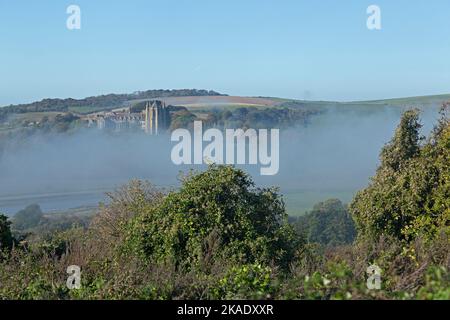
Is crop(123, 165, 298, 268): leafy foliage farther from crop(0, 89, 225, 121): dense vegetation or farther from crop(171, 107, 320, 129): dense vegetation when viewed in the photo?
crop(0, 89, 225, 121): dense vegetation

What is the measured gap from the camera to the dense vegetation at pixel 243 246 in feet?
26.2

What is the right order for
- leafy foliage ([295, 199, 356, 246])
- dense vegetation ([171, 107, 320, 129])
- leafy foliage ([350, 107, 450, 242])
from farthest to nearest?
dense vegetation ([171, 107, 320, 129]) → leafy foliage ([295, 199, 356, 246]) → leafy foliage ([350, 107, 450, 242])

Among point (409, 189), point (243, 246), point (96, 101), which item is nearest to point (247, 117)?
point (96, 101)

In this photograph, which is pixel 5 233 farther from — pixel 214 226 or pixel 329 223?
pixel 329 223

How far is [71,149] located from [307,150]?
23735mm

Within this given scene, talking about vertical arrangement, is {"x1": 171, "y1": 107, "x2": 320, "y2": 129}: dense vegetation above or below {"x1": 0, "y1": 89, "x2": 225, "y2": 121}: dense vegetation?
below

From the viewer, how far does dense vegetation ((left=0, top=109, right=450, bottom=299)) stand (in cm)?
799

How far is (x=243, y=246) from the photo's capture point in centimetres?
1473

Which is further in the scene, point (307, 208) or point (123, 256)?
point (307, 208)

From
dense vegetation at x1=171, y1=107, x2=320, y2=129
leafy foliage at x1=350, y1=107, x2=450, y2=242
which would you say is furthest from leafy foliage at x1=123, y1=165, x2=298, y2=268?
dense vegetation at x1=171, y1=107, x2=320, y2=129

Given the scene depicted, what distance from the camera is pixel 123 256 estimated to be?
47.7ft

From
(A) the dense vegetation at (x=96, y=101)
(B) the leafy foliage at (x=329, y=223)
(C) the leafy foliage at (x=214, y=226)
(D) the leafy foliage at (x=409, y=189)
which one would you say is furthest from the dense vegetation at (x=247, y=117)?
(C) the leafy foliage at (x=214, y=226)
